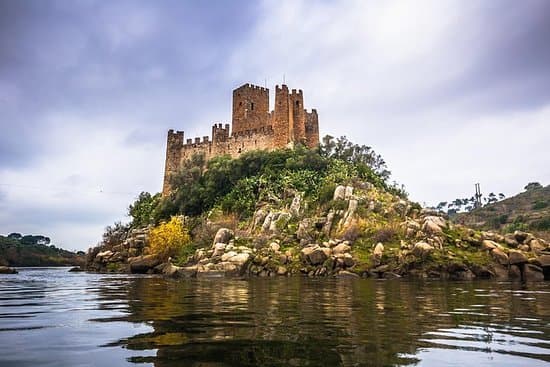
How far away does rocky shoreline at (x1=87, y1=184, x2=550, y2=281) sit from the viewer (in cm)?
2864

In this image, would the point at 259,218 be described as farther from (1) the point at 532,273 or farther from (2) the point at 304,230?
(1) the point at 532,273

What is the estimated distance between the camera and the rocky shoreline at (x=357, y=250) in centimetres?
2864

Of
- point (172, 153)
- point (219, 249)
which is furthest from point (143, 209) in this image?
point (219, 249)

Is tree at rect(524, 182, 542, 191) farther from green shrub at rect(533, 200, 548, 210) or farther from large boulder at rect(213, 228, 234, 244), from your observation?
large boulder at rect(213, 228, 234, 244)

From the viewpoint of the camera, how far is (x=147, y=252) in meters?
45.0

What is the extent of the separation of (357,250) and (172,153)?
4146 centimetres

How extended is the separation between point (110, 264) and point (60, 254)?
2430 inches

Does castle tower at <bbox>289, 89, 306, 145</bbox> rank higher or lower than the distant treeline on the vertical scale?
higher

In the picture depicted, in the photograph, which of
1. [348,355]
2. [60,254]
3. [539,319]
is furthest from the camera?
[60,254]

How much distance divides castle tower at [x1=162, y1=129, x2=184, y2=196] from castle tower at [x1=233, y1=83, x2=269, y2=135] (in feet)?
33.4

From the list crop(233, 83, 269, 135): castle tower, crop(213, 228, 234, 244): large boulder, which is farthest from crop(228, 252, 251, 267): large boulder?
crop(233, 83, 269, 135): castle tower

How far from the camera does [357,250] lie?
34000 mm

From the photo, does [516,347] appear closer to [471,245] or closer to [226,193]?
[471,245]

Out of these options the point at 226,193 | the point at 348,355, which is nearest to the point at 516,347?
the point at 348,355
